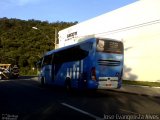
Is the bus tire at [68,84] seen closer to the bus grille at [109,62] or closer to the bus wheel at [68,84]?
the bus wheel at [68,84]

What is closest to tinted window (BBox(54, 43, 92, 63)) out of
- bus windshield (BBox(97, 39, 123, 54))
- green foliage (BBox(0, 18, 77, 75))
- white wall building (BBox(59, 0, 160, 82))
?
bus windshield (BBox(97, 39, 123, 54))

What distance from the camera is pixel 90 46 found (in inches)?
820

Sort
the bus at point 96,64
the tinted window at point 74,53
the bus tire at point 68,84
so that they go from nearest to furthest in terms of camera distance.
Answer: the bus at point 96,64, the tinted window at point 74,53, the bus tire at point 68,84

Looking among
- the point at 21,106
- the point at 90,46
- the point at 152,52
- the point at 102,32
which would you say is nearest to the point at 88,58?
the point at 90,46

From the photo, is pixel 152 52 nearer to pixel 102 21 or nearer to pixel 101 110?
pixel 102 21

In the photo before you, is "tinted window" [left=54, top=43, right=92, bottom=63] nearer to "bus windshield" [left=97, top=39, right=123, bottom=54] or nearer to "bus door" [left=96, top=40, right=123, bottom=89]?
"bus windshield" [left=97, top=39, right=123, bottom=54]

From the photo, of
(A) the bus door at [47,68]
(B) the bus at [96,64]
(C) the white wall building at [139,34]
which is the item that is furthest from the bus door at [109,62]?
(C) the white wall building at [139,34]

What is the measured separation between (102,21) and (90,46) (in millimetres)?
26394

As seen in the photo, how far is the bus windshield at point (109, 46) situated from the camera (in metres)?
20.7

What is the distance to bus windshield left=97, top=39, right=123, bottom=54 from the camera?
68.0 feet

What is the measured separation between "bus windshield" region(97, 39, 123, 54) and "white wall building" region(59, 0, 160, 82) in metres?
14.3

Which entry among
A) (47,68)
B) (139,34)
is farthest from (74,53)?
(139,34)

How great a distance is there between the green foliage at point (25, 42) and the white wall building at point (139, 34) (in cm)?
3888

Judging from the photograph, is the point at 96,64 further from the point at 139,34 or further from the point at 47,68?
the point at 139,34
